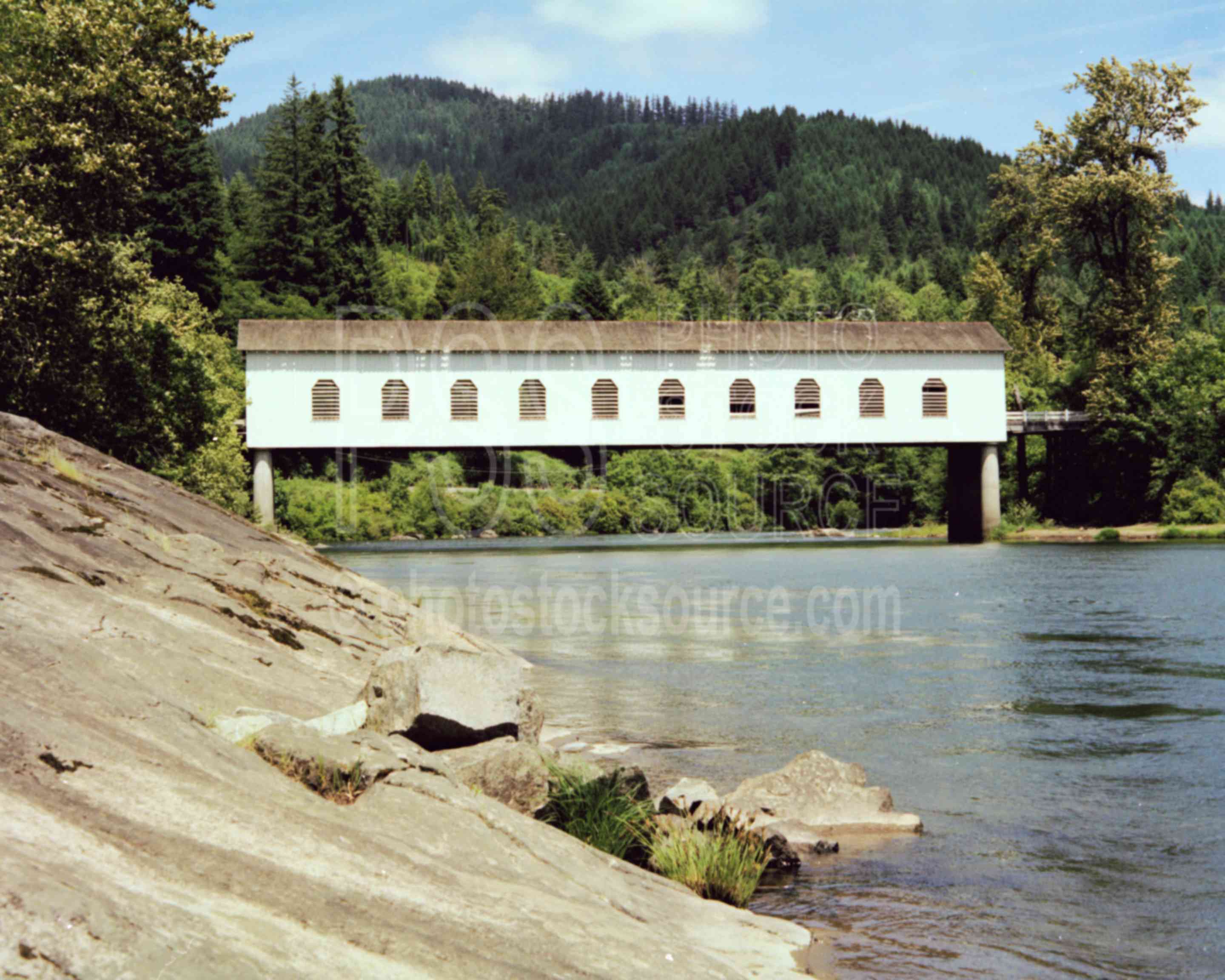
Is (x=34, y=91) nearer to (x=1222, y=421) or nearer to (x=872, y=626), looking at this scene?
(x=872, y=626)

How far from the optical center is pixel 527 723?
23.9ft

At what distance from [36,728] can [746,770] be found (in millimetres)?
5166

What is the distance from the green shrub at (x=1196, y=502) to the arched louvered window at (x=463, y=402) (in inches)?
848

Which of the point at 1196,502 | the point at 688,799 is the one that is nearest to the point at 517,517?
the point at 1196,502

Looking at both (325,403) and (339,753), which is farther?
(325,403)

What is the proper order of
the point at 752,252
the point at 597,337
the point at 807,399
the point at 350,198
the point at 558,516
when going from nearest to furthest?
the point at 597,337 < the point at 807,399 < the point at 558,516 < the point at 350,198 < the point at 752,252

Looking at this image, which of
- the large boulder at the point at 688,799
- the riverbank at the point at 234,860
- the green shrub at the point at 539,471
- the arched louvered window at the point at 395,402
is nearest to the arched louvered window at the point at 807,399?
the arched louvered window at the point at 395,402

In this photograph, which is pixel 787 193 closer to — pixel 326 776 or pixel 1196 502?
pixel 1196 502

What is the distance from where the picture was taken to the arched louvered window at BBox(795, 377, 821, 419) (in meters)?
35.6

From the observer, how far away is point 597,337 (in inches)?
1379

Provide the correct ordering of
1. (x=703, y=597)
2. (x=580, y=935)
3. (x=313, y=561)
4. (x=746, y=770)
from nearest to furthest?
(x=580, y=935) < (x=746, y=770) < (x=313, y=561) < (x=703, y=597)

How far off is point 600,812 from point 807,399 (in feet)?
98.6

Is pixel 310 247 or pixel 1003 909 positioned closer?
pixel 1003 909

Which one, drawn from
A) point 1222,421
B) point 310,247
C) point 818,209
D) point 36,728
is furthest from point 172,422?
point 818,209
